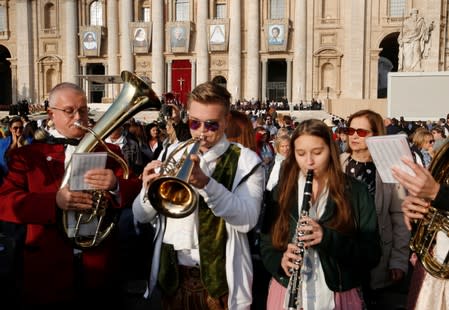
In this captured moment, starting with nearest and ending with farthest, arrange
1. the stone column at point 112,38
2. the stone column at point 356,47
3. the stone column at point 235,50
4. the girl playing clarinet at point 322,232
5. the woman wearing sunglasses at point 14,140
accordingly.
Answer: the girl playing clarinet at point 322,232 < the woman wearing sunglasses at point 14,140 < the stone column at point 356,47 < the stone column at point 235,50 < the stone column at point 112,38

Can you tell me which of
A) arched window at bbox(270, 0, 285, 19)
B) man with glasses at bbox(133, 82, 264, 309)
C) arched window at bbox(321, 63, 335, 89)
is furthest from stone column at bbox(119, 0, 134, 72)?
man with glasses at bbox(133, 82, 264, 309)

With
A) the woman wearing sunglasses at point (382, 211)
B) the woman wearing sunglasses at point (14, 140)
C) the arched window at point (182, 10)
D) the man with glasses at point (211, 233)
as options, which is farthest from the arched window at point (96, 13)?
the man with glasses at point (211, 233)

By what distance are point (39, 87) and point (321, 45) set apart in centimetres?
2305

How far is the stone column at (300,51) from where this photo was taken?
3594 centimetres

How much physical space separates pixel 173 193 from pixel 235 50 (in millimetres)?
35485

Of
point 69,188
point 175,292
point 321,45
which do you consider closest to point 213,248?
point 175,292

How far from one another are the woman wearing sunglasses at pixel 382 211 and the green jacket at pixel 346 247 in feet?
3.38

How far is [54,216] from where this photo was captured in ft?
9.68

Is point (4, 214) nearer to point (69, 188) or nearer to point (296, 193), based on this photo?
point (69, 188)

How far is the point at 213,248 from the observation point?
292 centimetres

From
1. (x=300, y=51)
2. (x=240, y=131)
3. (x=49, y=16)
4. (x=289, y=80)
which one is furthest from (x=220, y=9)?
(x=240, y=131)

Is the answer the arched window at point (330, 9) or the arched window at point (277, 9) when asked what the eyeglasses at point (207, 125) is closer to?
the arched window at point (330, 9)

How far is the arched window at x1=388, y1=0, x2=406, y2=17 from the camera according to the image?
35.1 meters

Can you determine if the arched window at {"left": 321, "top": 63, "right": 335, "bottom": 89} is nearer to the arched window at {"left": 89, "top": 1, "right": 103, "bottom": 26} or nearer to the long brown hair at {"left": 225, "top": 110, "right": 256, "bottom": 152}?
the arched window at {"left": 89, "top": 1, "right": 103, "bottom": 26}
